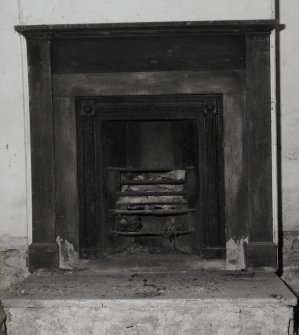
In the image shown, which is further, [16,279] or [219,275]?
[16,279]

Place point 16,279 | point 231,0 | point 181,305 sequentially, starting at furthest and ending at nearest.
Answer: point 16,279, point 231,0, point 181,305

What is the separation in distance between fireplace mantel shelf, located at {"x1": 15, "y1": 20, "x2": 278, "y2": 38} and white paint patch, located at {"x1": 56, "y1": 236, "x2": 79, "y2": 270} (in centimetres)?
127

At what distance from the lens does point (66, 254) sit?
3219 millimetres

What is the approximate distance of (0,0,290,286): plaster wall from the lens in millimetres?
3049

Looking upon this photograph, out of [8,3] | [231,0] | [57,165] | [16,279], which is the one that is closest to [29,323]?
[16,279]

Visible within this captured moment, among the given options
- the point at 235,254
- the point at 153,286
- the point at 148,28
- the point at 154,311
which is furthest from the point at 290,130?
the point at 154,311

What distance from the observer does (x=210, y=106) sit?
315cm

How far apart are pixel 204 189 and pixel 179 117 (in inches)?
18.9

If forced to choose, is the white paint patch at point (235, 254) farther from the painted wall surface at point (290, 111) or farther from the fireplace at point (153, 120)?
the painted wall surface at point (290, 111)

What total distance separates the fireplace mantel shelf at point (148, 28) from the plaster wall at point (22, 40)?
6 cm

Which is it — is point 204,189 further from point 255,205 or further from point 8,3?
point 8,3

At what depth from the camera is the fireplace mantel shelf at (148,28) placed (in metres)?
3.00

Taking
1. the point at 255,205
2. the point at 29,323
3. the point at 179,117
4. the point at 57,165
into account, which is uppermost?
the point at 179,117

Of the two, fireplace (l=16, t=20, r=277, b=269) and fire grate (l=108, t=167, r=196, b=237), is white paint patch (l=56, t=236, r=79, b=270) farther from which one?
fire grate (l=108, t=167, r=196, b=237)
